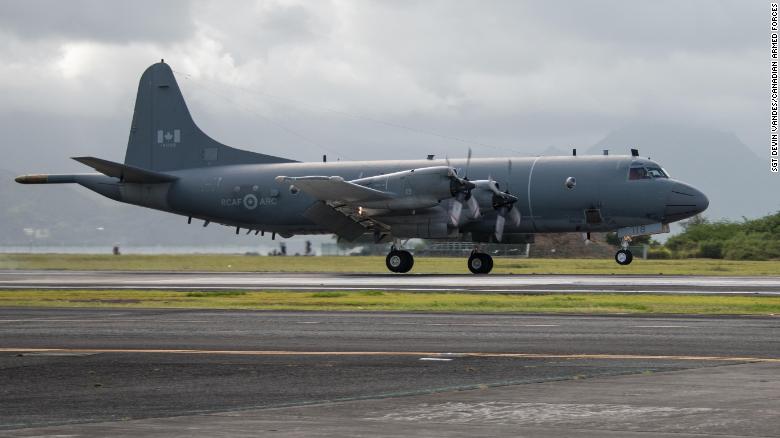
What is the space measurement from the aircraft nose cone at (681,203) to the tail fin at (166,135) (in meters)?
21.0

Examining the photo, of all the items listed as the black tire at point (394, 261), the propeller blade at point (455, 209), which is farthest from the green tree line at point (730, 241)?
the propeller blade at point (455, 209)

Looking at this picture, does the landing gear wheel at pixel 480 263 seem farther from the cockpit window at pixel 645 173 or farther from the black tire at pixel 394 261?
the cockpit window at pixel 645 173

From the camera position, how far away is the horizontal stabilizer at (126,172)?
55.7 meters

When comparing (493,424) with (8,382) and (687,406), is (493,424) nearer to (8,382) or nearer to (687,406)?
(687,406)

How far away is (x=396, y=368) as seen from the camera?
1622 centimetres

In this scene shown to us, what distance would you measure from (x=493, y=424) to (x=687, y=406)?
7.49ft

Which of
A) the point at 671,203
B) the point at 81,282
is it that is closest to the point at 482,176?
the point at 671,203

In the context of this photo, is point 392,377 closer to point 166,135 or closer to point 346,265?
point 166,135

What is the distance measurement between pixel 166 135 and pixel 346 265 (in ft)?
42.4

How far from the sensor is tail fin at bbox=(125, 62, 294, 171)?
62.4 metres

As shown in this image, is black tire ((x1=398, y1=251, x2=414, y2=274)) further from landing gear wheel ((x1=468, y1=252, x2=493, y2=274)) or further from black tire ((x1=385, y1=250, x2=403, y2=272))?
landing gear wheel ((x1=468, y1=252, x2=493, y2=274))

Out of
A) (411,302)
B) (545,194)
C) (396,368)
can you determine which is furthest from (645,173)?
(396,368)

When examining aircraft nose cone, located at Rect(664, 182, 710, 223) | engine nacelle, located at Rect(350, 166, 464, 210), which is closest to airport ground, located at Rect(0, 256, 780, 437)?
engine nacelle, located at Rect(350, 166, 464, 210)

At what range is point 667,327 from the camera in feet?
75.2
